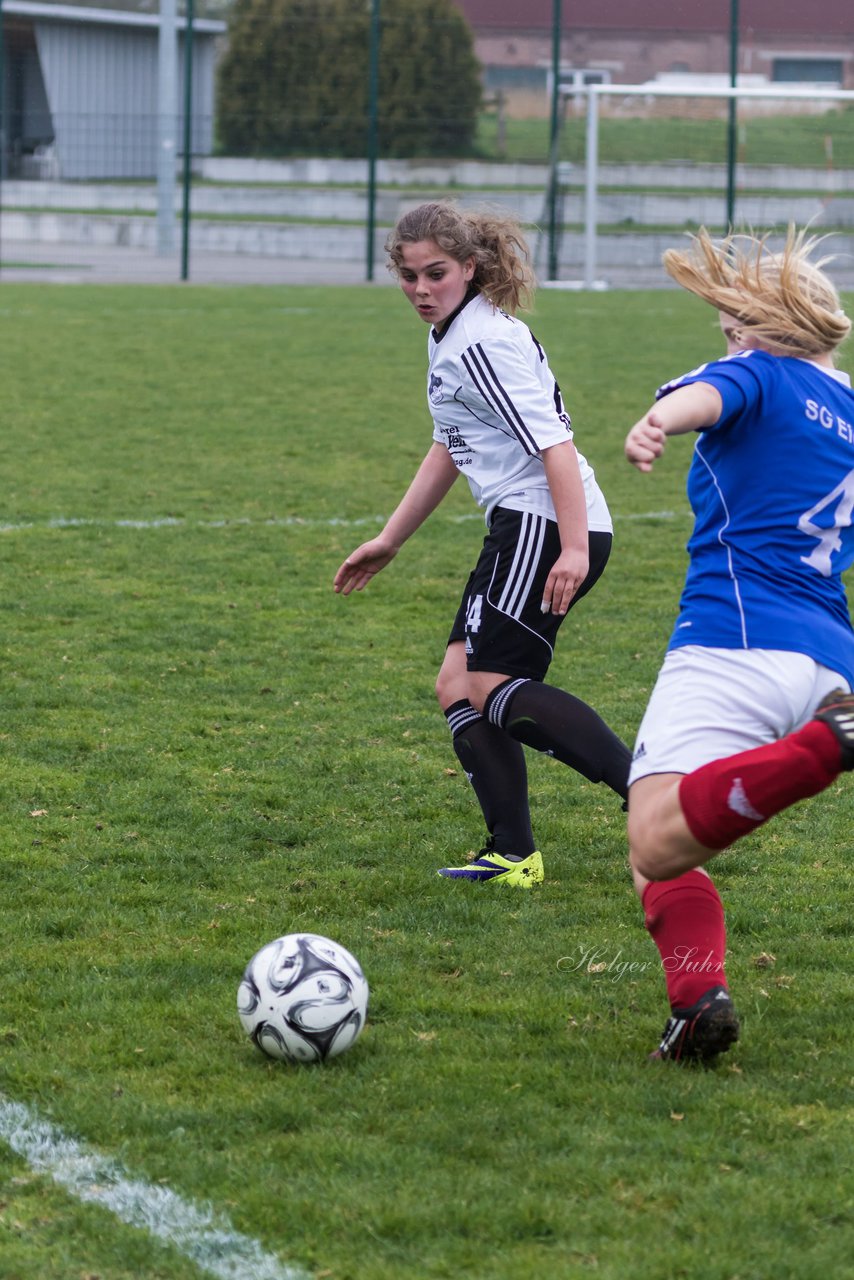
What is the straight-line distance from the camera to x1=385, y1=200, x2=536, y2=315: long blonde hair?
3.87 m

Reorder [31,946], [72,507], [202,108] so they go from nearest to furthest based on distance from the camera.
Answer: [31,946] < [72,507] < [202,108]

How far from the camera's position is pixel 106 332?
58.4 feet

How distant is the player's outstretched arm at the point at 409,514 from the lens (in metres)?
4.28

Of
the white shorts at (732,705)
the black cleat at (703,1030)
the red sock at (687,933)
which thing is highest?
the white shorts at (732,705)

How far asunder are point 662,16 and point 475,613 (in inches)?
1434

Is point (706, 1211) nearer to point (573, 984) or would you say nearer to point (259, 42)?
point (573, 984)

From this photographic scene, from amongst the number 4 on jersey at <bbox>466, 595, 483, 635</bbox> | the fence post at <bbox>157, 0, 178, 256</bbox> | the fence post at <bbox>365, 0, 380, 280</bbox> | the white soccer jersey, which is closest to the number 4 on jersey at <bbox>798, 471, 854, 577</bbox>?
the white soccer jersey

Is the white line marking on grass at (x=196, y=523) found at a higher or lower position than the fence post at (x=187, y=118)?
lower

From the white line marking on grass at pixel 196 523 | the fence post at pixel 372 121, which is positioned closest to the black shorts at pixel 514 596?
the white line marking on grass at pixel 196 523

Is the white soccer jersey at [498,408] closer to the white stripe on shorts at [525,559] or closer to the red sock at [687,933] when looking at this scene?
the white stripe on shorts at [525,559]

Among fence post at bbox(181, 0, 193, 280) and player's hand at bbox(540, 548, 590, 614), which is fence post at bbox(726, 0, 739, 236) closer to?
fence post at bbox(181, 0, 193, 280)

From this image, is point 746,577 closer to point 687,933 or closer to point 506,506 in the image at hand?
point 687,933

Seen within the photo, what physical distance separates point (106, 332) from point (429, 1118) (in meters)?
15.8

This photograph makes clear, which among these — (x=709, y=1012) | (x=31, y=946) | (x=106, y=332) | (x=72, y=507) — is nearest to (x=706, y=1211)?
(x=709, y=1012)
